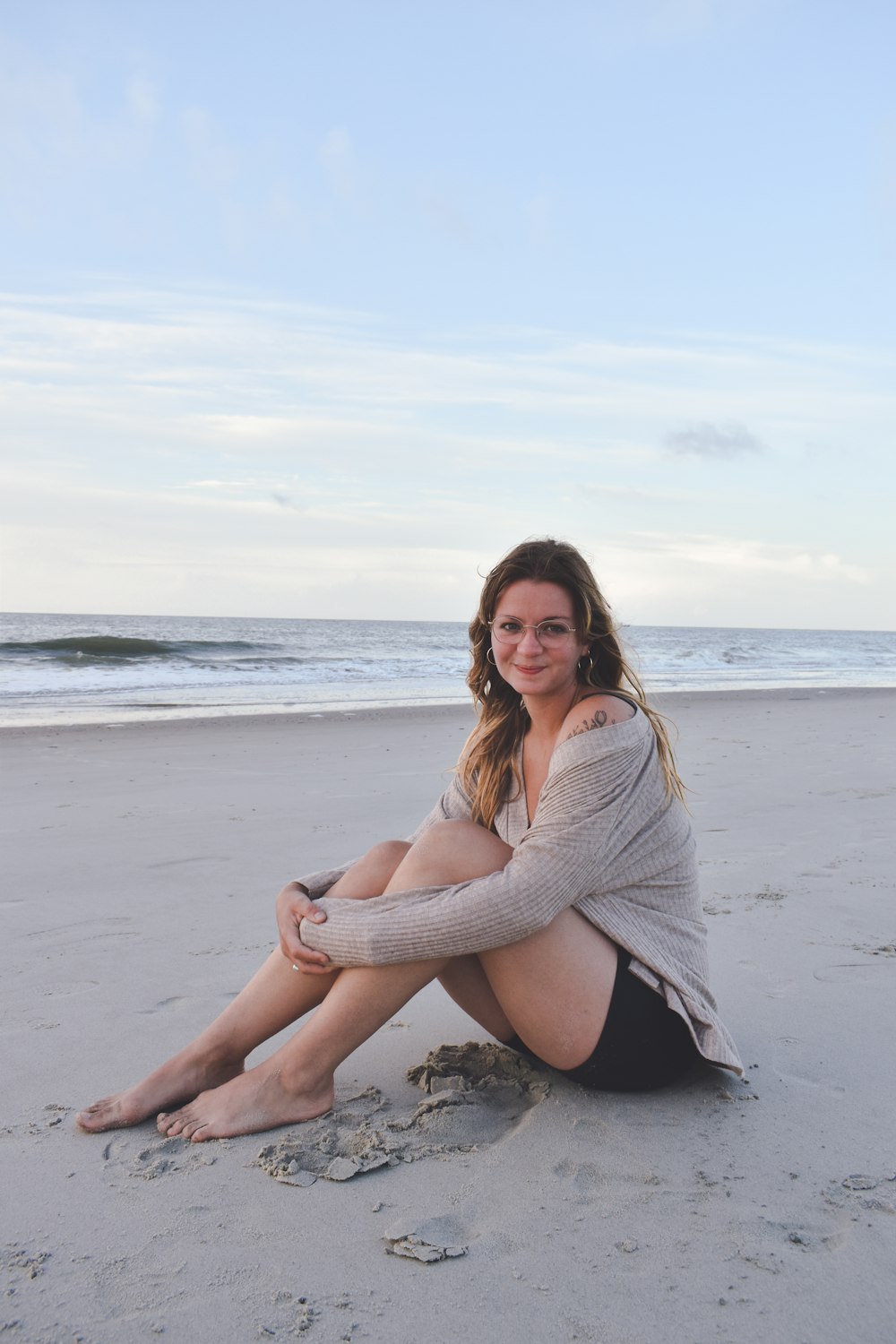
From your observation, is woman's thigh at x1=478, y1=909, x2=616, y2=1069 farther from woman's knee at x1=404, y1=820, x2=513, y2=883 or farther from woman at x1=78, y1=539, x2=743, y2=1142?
woman's knee at x1=404, y1=820, x2=513, y2=883

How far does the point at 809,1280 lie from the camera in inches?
67.6

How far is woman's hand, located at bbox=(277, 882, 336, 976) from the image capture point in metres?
2.32

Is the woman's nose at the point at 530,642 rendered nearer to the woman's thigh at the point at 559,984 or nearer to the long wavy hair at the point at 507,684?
the long wavy hair at the point at 507,684

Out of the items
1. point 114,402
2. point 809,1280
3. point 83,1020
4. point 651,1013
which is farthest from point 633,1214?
point 114,402

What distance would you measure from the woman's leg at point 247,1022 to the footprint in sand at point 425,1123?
0.27 m

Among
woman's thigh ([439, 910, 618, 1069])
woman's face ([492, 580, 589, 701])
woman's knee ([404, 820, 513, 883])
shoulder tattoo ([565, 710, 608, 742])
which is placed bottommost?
woman's thigh ([439, 910, 618, 1069])

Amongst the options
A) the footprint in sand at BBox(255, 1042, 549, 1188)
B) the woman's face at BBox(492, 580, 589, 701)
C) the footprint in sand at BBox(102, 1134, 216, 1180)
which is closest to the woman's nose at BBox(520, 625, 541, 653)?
the woman's face at BBox(492, 580, 589, 701)

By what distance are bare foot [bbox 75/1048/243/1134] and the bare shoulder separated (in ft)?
3.83

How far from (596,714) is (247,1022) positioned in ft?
3.71

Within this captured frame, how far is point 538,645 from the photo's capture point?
258 centimetres

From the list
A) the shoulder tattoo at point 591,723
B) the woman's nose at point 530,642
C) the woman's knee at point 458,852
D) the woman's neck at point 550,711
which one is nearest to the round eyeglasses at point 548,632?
the woman's nose at point 530,642

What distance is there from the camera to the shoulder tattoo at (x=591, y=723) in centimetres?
238

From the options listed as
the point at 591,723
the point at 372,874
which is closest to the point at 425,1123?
the point at 372,874

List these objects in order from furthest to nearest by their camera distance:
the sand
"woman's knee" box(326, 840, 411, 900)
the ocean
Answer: the ocean → "woman's knee" box(326, 840, 411, 900) → the sand
